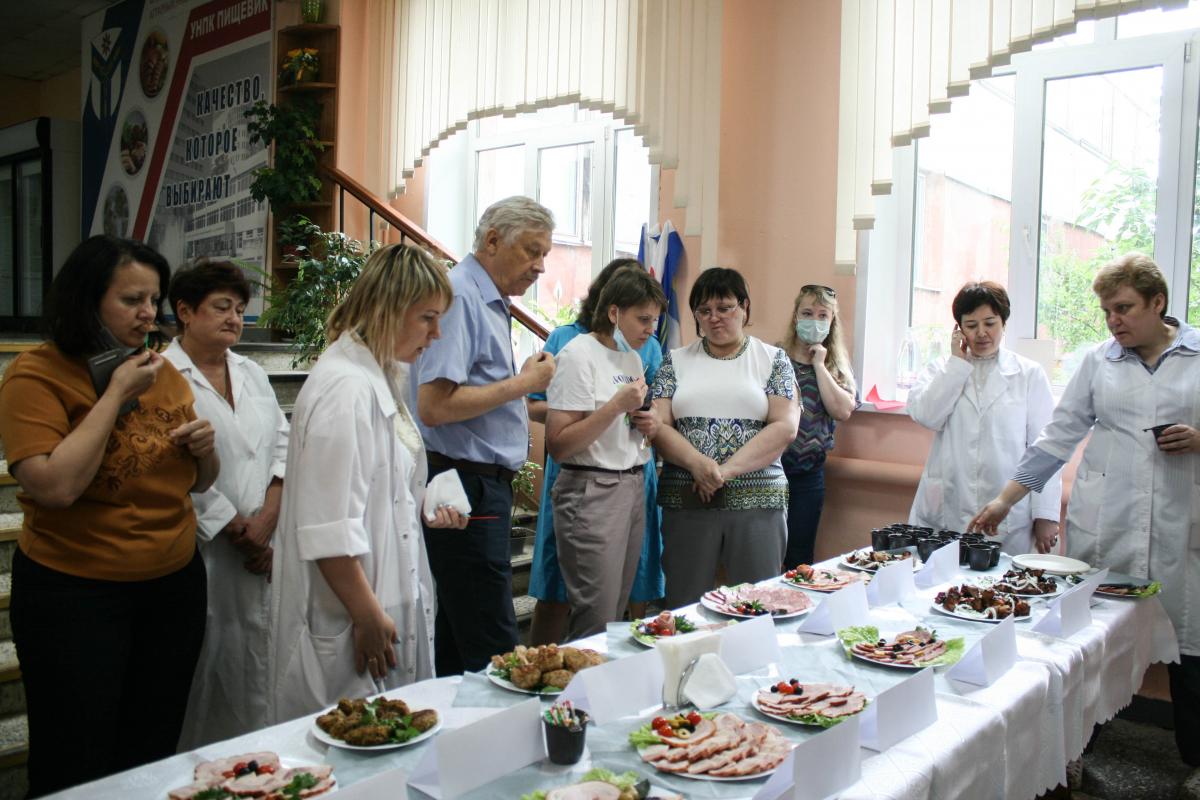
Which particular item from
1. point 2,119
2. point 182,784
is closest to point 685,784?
point 182,784

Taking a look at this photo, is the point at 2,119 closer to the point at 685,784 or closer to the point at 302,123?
the point at 302,123

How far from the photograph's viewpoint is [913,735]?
143 centimetres

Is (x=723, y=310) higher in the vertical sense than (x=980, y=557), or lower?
higher

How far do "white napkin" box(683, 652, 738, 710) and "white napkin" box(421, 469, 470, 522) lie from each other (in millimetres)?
585

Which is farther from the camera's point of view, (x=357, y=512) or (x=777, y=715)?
(x=357, y=512)

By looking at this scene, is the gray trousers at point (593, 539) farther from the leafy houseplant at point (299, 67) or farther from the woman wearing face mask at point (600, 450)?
the leafy houseplant at point (299, 67)

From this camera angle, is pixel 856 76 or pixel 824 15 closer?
pixel 856 76

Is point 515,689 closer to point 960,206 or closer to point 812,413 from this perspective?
point 812,413

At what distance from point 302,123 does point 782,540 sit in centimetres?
410

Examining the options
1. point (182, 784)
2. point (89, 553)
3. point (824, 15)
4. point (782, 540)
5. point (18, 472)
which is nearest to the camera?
point (182, 784)

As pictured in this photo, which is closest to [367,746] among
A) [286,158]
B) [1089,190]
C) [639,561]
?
[639,561]

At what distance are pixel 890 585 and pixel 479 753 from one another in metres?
1.29

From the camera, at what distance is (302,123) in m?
5.45

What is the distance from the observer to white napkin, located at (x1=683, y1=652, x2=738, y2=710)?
1.51 metres
